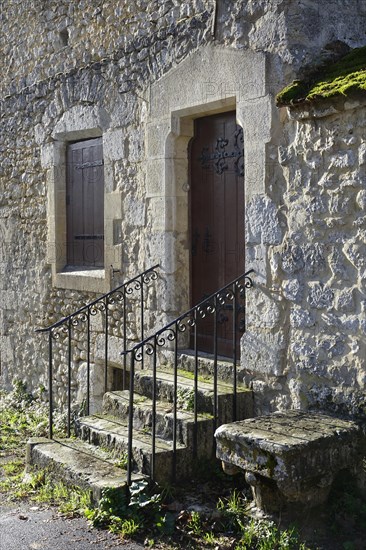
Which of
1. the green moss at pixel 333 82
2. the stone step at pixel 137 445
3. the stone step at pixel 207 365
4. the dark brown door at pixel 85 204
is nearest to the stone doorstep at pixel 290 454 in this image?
the stone step at pixel 137 445

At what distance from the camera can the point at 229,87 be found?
214 inches

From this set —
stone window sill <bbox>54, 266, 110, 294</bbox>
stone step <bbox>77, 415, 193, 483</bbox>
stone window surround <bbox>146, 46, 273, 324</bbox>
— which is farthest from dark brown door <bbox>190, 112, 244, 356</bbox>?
stone window sill <bbox>54, 266, 110, 294</bbox>

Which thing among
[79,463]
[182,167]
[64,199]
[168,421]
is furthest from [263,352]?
[64,199]

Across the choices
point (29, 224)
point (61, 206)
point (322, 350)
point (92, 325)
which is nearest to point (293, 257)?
point (322, 350)

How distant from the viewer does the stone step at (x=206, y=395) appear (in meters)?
5.14

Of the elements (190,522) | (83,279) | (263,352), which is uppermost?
(83,279)

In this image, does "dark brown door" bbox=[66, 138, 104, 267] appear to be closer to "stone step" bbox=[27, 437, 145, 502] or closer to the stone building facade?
the stone building facade

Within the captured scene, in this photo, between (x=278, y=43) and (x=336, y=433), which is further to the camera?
(x=278, y=43)

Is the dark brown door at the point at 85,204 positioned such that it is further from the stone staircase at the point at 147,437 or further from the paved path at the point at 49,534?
the paved path at the point at 49,534

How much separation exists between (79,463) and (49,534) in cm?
67

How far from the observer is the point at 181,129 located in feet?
19.8

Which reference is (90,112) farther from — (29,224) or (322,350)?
(322,350)

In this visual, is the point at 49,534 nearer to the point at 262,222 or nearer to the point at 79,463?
the point at 79,463

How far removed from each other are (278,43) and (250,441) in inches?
105
